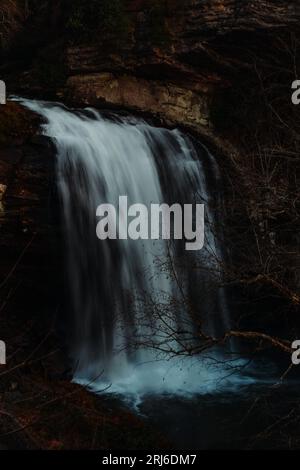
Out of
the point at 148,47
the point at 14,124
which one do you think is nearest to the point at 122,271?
the point at 14,124

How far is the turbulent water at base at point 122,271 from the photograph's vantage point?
328 inches

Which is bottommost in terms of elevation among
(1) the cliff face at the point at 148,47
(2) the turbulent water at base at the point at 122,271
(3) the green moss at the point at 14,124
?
(2) the turbulent water at base at the point at 122,271

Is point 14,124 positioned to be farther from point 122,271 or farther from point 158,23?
point 158,23

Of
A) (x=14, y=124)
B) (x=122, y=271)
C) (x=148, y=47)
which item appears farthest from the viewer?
(x=148, y=47)

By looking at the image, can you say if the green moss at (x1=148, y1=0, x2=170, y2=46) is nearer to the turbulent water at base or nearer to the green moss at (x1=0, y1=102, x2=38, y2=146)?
the turbulent water at base

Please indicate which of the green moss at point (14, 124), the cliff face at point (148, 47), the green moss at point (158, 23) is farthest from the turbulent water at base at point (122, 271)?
Result: the green moss at point (158, 23)

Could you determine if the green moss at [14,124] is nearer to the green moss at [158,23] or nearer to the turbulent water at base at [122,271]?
the turbulent water at base at [122,271]

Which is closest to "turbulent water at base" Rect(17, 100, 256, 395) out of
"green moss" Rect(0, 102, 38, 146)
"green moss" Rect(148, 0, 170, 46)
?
"green moss" Rect(0, 102, 38, 146)

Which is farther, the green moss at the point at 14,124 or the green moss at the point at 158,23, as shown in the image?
the green moss at the point at 158,23

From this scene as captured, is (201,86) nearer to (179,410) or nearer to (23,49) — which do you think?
(23,49)

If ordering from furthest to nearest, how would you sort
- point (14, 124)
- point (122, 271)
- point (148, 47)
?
point (148, 47)
point (122, 271)
point (14, 124)

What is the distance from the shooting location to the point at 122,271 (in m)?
8.95

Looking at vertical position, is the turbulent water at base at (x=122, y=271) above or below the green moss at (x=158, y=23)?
below

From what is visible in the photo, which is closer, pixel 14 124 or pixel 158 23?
pixel 14 124
